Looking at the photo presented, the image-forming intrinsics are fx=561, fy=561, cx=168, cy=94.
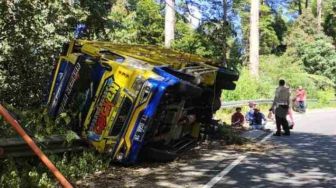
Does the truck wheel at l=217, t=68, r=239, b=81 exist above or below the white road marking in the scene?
above

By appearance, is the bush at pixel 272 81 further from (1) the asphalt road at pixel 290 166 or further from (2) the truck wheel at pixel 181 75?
(2) the truck wheel at pixel 181 75

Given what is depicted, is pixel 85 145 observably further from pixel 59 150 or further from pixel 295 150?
pixel 295 150

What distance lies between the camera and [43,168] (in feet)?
27.8

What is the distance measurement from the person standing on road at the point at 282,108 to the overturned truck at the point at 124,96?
493cm

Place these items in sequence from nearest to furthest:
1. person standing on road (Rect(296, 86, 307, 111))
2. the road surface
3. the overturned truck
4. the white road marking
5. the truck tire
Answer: the white road marking → the road surface → the overturned truck → the truck tire → person standing on road (Rect(296, 86, 307, 111))

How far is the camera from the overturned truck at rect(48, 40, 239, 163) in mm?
9664

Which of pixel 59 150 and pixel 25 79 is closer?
pixel 59 150

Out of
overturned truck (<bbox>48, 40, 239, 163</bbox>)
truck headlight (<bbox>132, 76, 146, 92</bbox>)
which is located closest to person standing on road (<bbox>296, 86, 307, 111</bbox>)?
overturned truck (<bbox>48, 40, 239, 163</bbox>)

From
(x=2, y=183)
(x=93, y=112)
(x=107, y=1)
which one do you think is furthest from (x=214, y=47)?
(x=2, y=183)

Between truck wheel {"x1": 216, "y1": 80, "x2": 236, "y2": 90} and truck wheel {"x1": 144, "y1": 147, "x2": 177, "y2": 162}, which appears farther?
truck wheel {"x1": 216, "y1": 80, "x2": 236, "y2": 90}

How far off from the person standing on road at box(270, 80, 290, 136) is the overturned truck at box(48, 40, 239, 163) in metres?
4.93

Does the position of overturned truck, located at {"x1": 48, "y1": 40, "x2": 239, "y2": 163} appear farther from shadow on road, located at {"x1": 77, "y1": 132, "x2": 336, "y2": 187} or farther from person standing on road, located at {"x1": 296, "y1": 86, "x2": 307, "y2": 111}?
person standing on road, located at {"x1": 296, "y1": 86, "x2": 307, "y2": 111}

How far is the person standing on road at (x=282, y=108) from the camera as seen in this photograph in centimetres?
1627

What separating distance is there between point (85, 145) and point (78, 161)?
576mm
